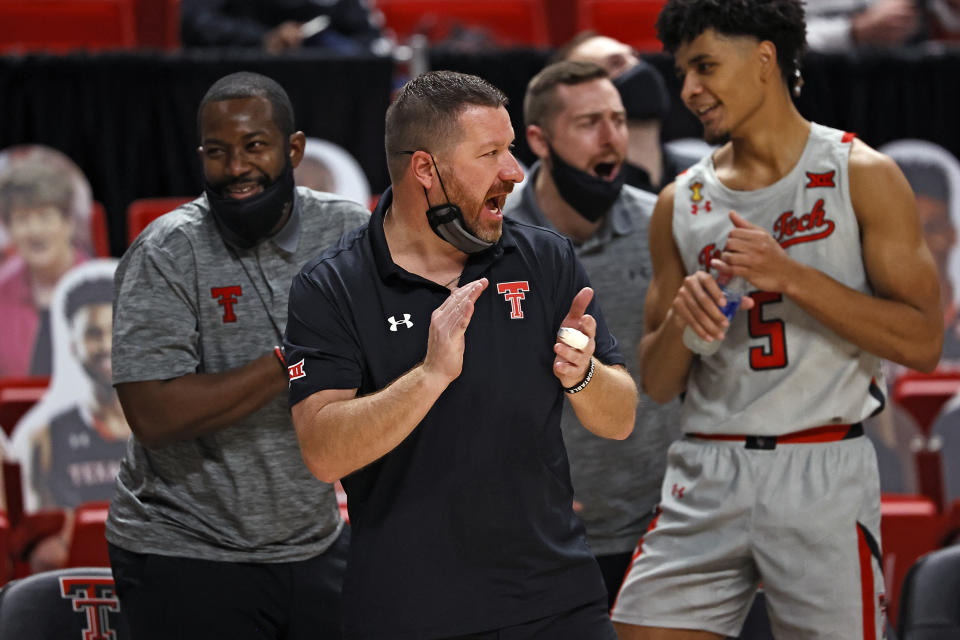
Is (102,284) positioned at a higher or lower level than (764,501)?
higher

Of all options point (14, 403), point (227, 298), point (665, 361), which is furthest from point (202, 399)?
point (14, 403)

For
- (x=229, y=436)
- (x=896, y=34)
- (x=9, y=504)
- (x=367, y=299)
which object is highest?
(x=896, y=34)

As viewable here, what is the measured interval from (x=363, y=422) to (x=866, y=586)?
135 centimetres

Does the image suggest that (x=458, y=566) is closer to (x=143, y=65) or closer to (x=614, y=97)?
(x=614, y=97)

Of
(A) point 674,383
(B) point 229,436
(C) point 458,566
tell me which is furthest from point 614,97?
(C) point 458,566

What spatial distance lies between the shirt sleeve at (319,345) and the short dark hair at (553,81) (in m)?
1.56

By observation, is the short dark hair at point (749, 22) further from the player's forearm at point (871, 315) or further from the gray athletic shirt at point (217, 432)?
the gray athletic shirt at point (217, 432)

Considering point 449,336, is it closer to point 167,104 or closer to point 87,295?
point 87,295

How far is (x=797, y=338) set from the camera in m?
2.90

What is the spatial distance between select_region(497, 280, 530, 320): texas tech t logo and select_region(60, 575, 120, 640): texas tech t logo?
135 centimetres

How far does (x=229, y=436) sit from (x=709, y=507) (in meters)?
1.17

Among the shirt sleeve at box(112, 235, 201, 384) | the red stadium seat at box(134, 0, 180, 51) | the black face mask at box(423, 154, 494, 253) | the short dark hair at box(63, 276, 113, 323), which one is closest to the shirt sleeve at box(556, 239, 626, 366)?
the black face mask at box(423, 154, 494, 253)

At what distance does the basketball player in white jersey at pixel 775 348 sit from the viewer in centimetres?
279

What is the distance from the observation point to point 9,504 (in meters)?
4.49
